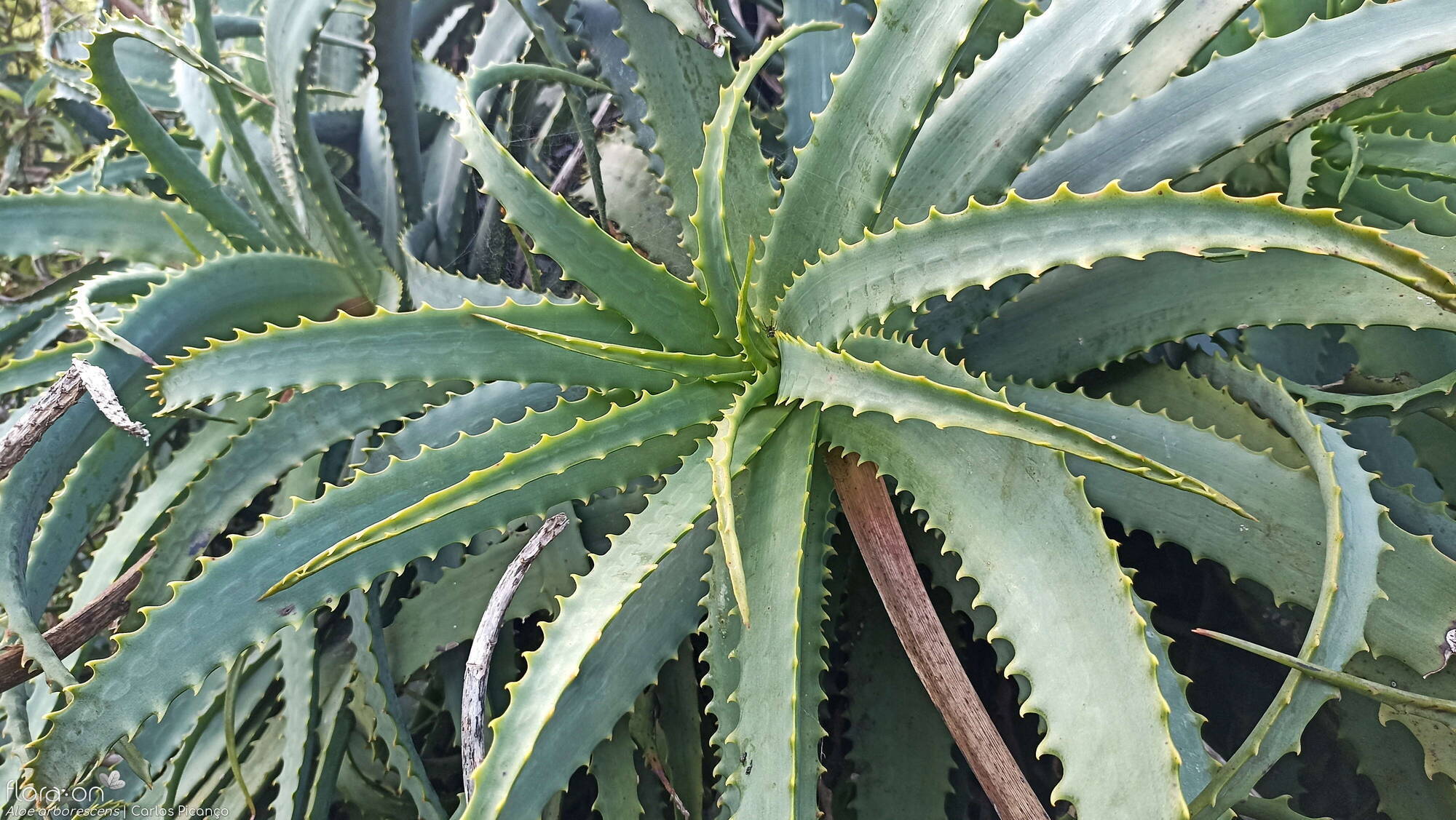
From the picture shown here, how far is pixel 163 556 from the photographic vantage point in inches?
32.0

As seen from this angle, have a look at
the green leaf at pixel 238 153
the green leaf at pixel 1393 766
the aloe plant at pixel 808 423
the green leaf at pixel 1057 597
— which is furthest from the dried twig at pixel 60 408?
the green leaf at pixel 1393 766

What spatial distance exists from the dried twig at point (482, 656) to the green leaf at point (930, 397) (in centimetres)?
26

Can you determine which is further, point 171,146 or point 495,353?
point 171,146

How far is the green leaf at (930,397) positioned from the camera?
0.44 m

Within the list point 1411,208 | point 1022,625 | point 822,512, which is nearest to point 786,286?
point 822,512

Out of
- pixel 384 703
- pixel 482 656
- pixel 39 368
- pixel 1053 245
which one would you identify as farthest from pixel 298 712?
pixel 1053 245

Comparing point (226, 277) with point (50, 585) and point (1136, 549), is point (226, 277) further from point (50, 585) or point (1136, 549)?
point (1136, 549)

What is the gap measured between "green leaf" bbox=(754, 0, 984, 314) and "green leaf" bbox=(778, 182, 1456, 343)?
7cm

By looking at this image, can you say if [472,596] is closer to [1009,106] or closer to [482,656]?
[482,656]

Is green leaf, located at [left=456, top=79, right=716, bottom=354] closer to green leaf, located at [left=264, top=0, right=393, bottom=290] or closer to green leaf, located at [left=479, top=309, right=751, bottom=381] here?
green leaf, located at [left=479, top=309, right=751, bottom=381]

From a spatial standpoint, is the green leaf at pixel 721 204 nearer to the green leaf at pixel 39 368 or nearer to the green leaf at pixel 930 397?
the green leaf at pixel 930 397

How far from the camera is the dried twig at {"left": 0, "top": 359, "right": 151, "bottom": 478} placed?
696 mm

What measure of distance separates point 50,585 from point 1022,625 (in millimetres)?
891

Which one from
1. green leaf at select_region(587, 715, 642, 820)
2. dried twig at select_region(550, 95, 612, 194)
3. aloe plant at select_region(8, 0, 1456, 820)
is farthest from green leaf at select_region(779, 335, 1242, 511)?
dried twig at select_region(550, 95, 612, 194)
